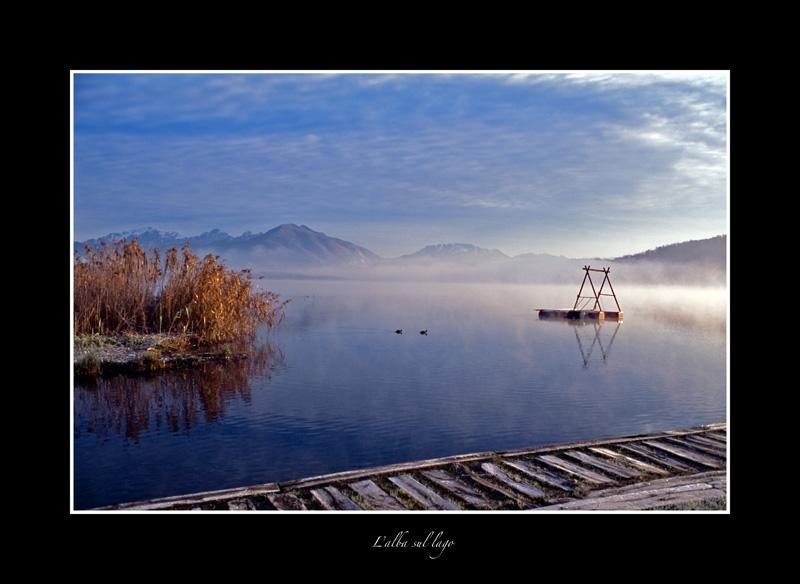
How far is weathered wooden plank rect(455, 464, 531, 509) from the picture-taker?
4.83 metres

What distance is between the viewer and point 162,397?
943 cm

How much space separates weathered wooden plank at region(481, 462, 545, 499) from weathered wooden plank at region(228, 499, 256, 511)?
2052mm

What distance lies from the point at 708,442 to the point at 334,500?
4.16 meters

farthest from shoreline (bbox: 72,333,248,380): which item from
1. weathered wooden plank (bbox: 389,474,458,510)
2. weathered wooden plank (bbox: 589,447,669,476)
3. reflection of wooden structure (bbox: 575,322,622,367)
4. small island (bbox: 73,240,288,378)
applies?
reflection of wooden structure (bbox: 575,322,622,367)

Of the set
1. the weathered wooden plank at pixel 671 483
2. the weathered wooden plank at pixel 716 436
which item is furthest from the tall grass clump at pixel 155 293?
the weathered wooden plank at pixel 671 483

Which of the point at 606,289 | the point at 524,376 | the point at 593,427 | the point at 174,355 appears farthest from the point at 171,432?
the point at 606,289

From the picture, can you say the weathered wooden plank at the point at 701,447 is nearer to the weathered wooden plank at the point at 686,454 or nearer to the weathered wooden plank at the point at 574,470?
the weathered wooden plank at the point at 686,454

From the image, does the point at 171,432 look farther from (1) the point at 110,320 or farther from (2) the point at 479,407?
(1) the point at 110,320

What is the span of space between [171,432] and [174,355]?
425cm

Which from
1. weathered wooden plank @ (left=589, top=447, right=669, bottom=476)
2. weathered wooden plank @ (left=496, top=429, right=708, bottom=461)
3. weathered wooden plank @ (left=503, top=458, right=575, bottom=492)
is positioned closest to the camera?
weathered wooden plank @ (left=503, top=458, right=575, bottom=492)

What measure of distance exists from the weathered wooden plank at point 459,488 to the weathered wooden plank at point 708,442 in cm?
294

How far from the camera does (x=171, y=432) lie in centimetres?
781

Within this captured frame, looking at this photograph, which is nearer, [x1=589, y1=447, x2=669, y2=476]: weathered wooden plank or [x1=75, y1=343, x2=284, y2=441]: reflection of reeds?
[x1=589, y1=447, x2=669, y2=476]: weathered wooden plank

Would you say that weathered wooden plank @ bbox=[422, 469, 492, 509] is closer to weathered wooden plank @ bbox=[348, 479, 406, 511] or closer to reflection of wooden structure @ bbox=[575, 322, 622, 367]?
weathered wooden plank @ bbox=[348, 479, 406, 511]
